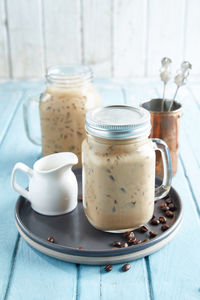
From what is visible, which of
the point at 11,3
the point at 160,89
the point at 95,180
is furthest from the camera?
the point at 11,3

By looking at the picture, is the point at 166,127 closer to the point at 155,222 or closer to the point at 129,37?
the point at 155,222

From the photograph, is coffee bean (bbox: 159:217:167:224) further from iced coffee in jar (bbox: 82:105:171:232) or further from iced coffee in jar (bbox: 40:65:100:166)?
iced coffee in jar (bbox: 40:65:100:166)

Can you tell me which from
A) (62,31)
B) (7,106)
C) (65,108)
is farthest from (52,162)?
(62,31)

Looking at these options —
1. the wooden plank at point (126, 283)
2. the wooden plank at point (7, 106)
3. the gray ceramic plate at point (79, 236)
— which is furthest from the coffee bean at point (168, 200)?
the wooden plank at point (7, 106)

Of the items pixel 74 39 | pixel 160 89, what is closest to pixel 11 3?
pixel 74 39

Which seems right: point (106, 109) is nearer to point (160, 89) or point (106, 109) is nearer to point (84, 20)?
point (160, 89)
